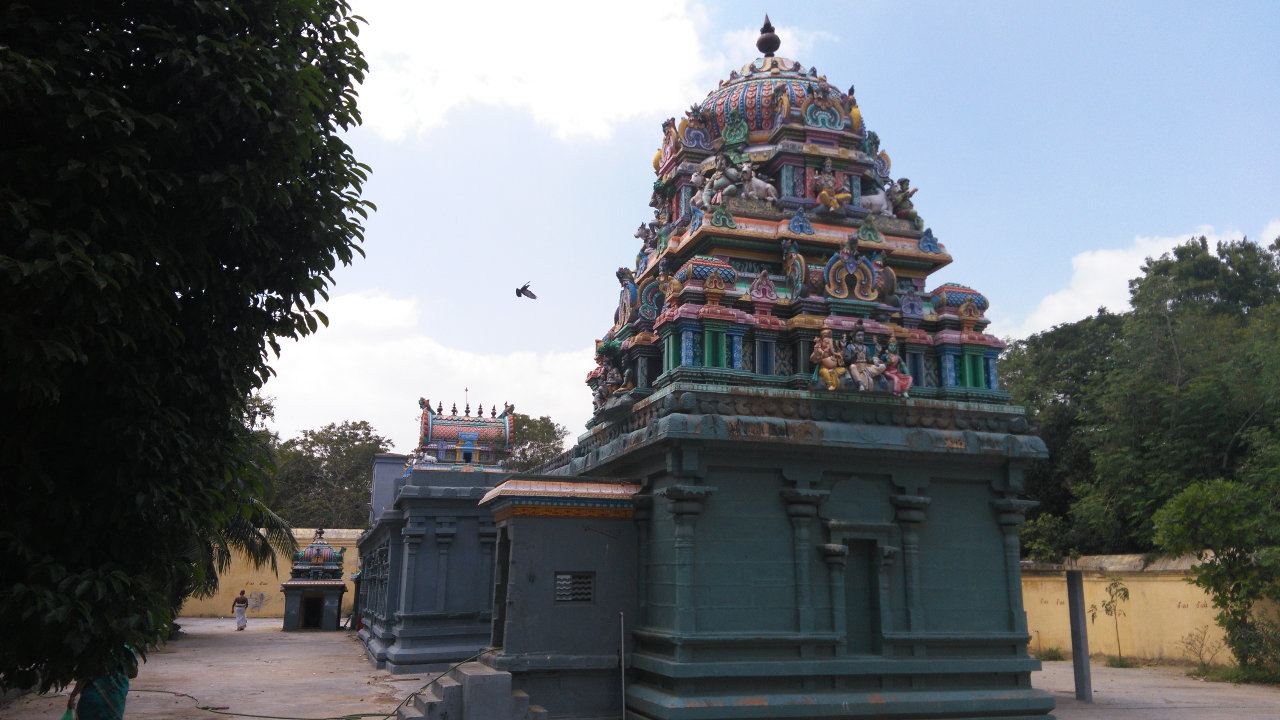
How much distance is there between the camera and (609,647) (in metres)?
11.2

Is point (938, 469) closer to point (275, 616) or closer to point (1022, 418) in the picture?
point (1022, 418)

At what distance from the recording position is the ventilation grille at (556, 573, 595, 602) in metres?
11.2

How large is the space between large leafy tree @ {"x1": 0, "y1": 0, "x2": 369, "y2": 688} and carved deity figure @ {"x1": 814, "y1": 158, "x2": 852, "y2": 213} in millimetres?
8645

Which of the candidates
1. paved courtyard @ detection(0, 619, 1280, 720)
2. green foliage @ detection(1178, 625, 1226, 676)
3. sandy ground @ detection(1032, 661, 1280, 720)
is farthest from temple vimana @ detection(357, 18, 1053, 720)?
green foliage @ detection(1178, 625, 1226, 676)

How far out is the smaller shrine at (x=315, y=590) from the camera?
32125mm

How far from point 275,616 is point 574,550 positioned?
33456mm

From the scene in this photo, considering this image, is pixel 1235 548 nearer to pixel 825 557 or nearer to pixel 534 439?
pixel 825 557

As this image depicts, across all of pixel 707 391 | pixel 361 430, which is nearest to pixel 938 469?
pixel 707 391

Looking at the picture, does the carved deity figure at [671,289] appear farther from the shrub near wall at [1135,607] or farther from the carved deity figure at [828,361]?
the shrub near wall at [1135,607]

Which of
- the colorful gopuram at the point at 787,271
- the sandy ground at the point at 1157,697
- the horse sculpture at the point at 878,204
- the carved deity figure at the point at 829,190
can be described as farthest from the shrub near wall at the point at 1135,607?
the carved deity figure at the point at 829,190

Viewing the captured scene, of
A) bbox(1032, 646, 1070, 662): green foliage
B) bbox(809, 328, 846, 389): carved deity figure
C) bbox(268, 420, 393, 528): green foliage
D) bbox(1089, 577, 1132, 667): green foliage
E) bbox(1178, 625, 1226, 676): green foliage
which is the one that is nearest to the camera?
bbox(809, 328, 846, 389): carved deity figure

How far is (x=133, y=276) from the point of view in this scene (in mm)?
5961

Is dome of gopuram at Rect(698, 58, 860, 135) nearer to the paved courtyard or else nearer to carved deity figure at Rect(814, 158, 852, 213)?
carved deity figure at Rect(814, 158, 852, 213)

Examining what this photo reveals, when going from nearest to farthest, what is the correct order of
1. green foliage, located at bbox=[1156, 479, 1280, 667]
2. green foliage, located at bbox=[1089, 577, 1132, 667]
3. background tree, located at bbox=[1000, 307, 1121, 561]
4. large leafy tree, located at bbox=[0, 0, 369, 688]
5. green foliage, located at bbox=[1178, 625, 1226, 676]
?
large leafy tree, located at bbox=[0, 0, 369, 688] < green foliage, located at bbox=[1156, 479, 1280, 667] < green foliage, located at bbox=[1178, 625, 1226, 676] < green foliage, located at bbox=[1089, 577, 1132, 667] < background tree, located at bbox=[1000, 307, 1121, 561]
